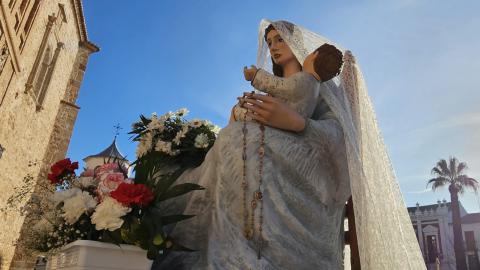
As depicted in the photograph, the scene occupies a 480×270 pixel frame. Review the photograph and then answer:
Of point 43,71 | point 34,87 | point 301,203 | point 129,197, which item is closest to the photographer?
point 129,197

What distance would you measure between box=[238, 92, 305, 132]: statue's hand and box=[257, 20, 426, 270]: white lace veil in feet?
1.17

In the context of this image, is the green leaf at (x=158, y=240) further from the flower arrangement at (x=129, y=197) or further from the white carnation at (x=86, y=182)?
the white carnation at (x=86, y=182)

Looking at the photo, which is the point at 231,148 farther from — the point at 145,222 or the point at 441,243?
the point at 441,243

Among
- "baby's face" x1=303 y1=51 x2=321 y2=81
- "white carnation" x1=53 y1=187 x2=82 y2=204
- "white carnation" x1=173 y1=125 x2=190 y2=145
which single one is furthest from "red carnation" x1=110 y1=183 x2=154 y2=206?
"baby's face" x1=303 y1=51 x2=321 y2=81

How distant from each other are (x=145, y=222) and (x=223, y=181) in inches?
21.7

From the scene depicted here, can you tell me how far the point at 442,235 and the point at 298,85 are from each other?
29.1 meters

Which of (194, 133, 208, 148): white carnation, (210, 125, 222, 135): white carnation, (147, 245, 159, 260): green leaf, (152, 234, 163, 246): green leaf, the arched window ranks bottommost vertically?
(147, 245, 159, 260): green leaf

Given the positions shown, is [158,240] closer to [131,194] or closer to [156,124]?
[131,194]

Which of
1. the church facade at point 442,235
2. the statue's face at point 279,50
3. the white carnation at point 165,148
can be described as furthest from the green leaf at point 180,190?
the church facade at point 442,235

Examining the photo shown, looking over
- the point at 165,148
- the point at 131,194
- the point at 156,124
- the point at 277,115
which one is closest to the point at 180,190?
the point at 131,194

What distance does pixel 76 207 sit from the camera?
207cm

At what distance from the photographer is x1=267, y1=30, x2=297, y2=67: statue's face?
3.13 m

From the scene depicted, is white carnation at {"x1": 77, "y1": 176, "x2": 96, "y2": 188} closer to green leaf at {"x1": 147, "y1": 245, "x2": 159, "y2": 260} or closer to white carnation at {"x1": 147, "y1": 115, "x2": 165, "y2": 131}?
white carnation at {"x1": 147, "y1": 115, "x2": 165, "y2": 131}

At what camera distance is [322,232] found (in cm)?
237
